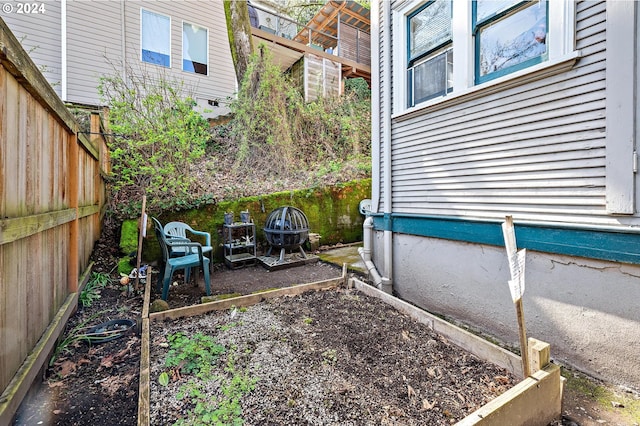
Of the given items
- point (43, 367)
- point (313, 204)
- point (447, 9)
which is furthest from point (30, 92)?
point (313, 204)

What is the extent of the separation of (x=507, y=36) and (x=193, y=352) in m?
4.21

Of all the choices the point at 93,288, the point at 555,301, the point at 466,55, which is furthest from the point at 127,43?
the point at 555,301

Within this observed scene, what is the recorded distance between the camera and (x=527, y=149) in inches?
109

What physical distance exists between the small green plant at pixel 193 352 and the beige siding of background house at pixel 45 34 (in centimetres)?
832

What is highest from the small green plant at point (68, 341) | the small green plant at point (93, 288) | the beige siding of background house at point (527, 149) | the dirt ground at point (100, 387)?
the beige siding of background house at point (527, 149)

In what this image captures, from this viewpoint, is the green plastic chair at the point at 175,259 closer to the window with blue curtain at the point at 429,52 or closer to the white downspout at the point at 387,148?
the white downspout at the point at 387,148

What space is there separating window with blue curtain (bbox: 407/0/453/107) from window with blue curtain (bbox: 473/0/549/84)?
14.6 inches

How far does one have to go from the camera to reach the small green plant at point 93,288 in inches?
130

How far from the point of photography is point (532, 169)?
8.96ft

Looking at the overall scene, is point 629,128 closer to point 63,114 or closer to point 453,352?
point 453,352

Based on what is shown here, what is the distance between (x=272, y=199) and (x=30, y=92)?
458 centimetres

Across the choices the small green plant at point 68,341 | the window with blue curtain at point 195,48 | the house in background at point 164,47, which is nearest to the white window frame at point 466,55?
the small green plant at point 68,341

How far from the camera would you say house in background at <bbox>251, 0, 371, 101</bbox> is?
10.3 meters

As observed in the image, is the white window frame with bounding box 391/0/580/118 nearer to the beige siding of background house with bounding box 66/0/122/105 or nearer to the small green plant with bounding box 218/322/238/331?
the small green plant with bounding box 218/322/238/331
